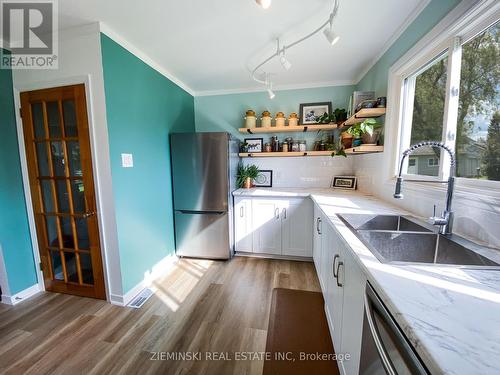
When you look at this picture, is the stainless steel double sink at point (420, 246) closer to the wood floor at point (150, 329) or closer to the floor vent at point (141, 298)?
the wood floor at point (150, 329)

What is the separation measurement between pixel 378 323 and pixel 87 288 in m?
2.38

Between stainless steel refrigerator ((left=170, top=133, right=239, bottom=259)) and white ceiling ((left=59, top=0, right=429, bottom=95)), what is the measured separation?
79 cm

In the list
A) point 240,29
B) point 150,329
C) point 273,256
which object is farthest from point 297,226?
point 240,29

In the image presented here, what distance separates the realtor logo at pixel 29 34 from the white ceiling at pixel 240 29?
0.10 metres

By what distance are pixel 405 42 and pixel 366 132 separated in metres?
0.72

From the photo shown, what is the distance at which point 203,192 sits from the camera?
2.45 m

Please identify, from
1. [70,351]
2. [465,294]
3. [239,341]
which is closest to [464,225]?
[465,294]

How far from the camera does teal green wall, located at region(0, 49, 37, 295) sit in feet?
5.63

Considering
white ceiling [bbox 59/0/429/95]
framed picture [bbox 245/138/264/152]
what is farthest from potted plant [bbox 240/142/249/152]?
white ceiling [bbox 59/0/429/95]

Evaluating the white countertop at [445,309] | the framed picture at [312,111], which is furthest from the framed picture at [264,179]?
the white countertop at [445,309]

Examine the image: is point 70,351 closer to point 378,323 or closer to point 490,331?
point 378,323

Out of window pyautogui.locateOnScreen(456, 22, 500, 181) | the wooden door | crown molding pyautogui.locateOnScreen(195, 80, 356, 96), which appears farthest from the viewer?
crown molding pyautogui.locateOnScreen(195, 80, 356, 96)

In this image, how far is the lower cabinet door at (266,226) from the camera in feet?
8.15

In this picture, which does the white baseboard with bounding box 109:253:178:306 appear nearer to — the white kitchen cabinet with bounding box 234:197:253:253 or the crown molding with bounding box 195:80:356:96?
the white kitchen cabinet with bounding box 234:197:253:253
